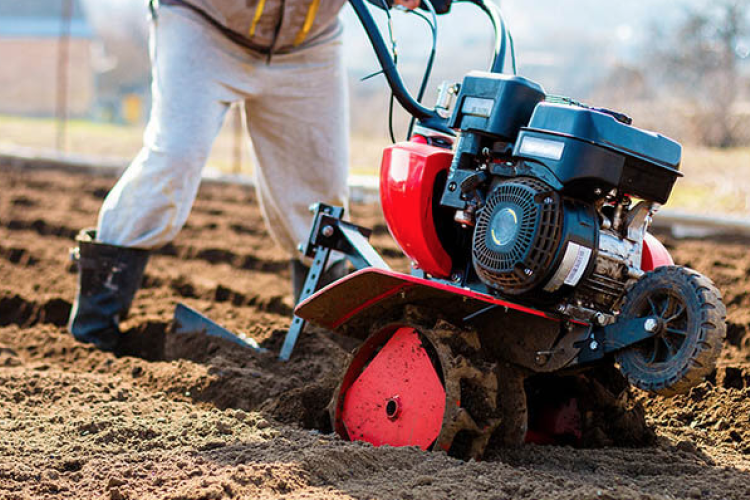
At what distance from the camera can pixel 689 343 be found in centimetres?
192

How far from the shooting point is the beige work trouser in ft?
10.8

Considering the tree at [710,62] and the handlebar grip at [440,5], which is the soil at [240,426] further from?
the tree at [710,62]

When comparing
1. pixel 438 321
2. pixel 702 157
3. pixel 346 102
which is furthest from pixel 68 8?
pixel 438 321

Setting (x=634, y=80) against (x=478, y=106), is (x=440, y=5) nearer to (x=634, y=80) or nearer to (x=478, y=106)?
(x=478, y=106)

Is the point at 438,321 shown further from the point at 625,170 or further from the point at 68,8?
the point at 68,8

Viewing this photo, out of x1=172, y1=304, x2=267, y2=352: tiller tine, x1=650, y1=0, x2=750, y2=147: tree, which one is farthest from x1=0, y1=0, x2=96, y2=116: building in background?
x1=172, y1=304, x2=267, y2=352: tiller tine

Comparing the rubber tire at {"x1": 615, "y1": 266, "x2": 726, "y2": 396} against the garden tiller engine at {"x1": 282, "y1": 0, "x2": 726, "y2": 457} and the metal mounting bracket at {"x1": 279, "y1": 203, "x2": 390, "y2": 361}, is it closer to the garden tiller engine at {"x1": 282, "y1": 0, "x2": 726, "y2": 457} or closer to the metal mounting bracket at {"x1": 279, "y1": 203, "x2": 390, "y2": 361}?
the garden tiller engine at {"x1": 282, "y1": 0, "x2": 726, "y2": 457}

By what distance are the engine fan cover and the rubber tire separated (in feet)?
0.84

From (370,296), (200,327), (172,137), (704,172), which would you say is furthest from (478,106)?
(704,172)

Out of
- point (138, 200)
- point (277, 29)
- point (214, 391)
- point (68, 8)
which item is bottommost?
point (214, 391)

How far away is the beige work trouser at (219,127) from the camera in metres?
3.31

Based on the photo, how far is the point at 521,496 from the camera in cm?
191

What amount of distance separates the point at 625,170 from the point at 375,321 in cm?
82

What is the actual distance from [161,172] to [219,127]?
0.30m
